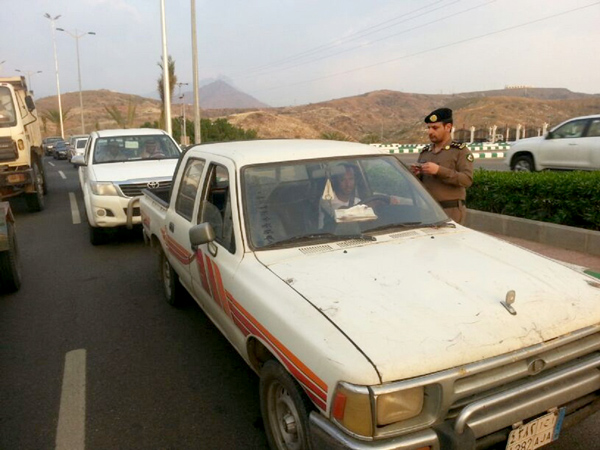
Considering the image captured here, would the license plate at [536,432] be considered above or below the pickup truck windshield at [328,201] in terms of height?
below

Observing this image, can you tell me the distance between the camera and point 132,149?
9164mm

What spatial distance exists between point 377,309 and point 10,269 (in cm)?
473

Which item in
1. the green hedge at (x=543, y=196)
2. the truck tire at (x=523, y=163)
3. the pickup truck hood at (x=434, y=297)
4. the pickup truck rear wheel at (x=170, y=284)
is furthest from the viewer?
the truck tire at (x=523, y=163)

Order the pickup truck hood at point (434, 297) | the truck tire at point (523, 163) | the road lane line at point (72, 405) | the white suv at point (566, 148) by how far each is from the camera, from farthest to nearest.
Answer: the truck tire at point (523, 163) → the white suv at point (566, 148) → the road lane line at point (72, 405) → the pickup truck hood at point (434, 297)

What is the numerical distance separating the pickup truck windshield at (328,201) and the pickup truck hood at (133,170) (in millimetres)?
4752

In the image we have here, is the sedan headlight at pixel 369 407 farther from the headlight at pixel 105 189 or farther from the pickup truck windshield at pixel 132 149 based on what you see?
the pickup truck windshield at pixel 132 149

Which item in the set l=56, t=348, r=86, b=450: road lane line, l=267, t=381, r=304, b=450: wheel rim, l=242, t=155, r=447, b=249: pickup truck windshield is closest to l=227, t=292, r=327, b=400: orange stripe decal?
l=267, t=381, r=304, b=450: wheel rim

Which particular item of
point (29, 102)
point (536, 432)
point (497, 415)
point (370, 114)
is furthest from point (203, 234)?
point (370, 114)

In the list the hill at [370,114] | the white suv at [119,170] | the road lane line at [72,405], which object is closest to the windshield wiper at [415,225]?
the road lane line at [72,405]

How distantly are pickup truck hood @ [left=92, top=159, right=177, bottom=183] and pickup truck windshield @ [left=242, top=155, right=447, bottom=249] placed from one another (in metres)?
4.75

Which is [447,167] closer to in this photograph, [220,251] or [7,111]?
[220,251]

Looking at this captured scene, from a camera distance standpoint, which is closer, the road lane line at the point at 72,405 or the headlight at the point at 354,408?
the headlight at the point at 354,408

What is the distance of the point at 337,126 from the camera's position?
74.9 m

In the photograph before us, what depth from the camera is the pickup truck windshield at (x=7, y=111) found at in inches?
425
